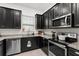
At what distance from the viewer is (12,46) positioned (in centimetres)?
219

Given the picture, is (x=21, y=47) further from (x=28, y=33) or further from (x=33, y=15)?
(x=33, y=15)

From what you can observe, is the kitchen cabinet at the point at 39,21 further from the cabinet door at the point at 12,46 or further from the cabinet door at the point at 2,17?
the cabinet door at the point at 2,17

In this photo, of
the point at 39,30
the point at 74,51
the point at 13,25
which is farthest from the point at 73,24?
the point at 39,30

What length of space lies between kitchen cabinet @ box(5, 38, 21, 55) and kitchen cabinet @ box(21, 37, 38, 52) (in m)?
0.18

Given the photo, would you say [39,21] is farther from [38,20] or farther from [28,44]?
[28,44]

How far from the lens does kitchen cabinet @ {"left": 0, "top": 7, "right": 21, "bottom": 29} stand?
2.22m

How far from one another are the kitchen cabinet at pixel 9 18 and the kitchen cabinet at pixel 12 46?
0.57m

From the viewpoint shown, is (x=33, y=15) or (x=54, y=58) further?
(x=33, y=15)

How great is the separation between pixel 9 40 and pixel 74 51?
6.46ft

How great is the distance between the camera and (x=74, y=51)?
0.98 m

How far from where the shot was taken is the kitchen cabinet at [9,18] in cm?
222

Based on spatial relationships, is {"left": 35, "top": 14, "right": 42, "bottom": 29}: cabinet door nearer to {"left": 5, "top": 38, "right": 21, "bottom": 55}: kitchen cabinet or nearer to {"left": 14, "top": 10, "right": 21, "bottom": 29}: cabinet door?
{"left": 14, "top": 10, "right": 21, "bottom": 29}: cabinet door

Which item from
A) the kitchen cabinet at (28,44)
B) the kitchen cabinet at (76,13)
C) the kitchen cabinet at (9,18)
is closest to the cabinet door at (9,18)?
the kitchen cabinet at (9,18)

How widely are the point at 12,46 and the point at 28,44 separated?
68 cm
